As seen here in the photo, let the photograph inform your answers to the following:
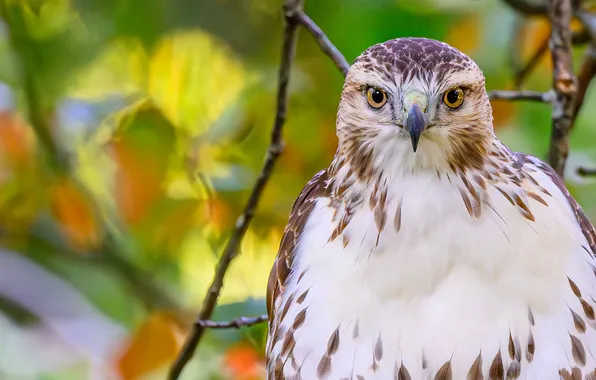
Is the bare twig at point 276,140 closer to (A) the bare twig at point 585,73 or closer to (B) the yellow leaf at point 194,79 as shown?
(A) the bare twig at point 585,73

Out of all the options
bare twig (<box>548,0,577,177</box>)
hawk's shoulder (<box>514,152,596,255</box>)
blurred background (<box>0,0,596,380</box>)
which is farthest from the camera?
blurred background (<box>0,0,596,380</box>)

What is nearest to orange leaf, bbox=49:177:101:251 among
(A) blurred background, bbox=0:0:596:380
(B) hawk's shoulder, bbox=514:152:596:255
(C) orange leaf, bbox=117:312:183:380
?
(A) blurred background, bbox=0:0:596:380

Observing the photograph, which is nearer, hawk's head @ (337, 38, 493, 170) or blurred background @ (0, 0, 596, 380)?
hawk's head @ (337, 38, 493, 170)

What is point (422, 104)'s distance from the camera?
1153mm

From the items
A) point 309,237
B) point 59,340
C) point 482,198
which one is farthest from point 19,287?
point 482,198

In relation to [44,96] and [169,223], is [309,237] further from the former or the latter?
[44,96]

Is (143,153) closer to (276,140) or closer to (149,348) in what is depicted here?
(149,348)

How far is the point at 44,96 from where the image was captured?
247 cm

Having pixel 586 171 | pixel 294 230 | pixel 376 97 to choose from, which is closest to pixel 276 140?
pixel 294 230

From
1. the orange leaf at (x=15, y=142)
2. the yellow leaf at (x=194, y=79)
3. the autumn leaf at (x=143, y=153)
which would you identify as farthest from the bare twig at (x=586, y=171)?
the orange leaf at (x=15, y=142)

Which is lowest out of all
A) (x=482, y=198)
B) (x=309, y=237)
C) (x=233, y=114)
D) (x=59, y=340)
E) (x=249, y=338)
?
(x=59, y=340)

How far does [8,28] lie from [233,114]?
73 centimetres

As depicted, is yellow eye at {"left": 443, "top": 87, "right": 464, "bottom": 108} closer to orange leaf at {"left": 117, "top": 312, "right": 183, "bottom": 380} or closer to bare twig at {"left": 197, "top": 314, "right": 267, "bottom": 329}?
bare twig at {"left": 197, "top": 314, "right": 267, "bottom": 329}

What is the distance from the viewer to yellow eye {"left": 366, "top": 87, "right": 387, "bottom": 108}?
3.98 feet
